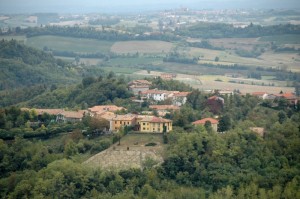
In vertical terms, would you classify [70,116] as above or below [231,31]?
above

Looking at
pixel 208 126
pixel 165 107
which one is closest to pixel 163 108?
pixel 165 107

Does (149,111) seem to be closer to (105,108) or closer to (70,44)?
(105,108)

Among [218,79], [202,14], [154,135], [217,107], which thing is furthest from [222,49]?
[202,14]

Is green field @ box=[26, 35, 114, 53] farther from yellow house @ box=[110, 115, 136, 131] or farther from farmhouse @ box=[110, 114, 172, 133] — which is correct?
yellow house @ box=[110, 115, 136, 131]

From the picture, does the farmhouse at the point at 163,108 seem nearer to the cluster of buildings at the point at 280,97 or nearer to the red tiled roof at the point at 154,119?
the red tiled roof at the point at 154,119

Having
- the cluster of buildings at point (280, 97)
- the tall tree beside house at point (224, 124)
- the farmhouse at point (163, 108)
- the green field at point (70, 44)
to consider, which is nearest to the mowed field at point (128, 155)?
the tall tree beside house at point (224, 124)
